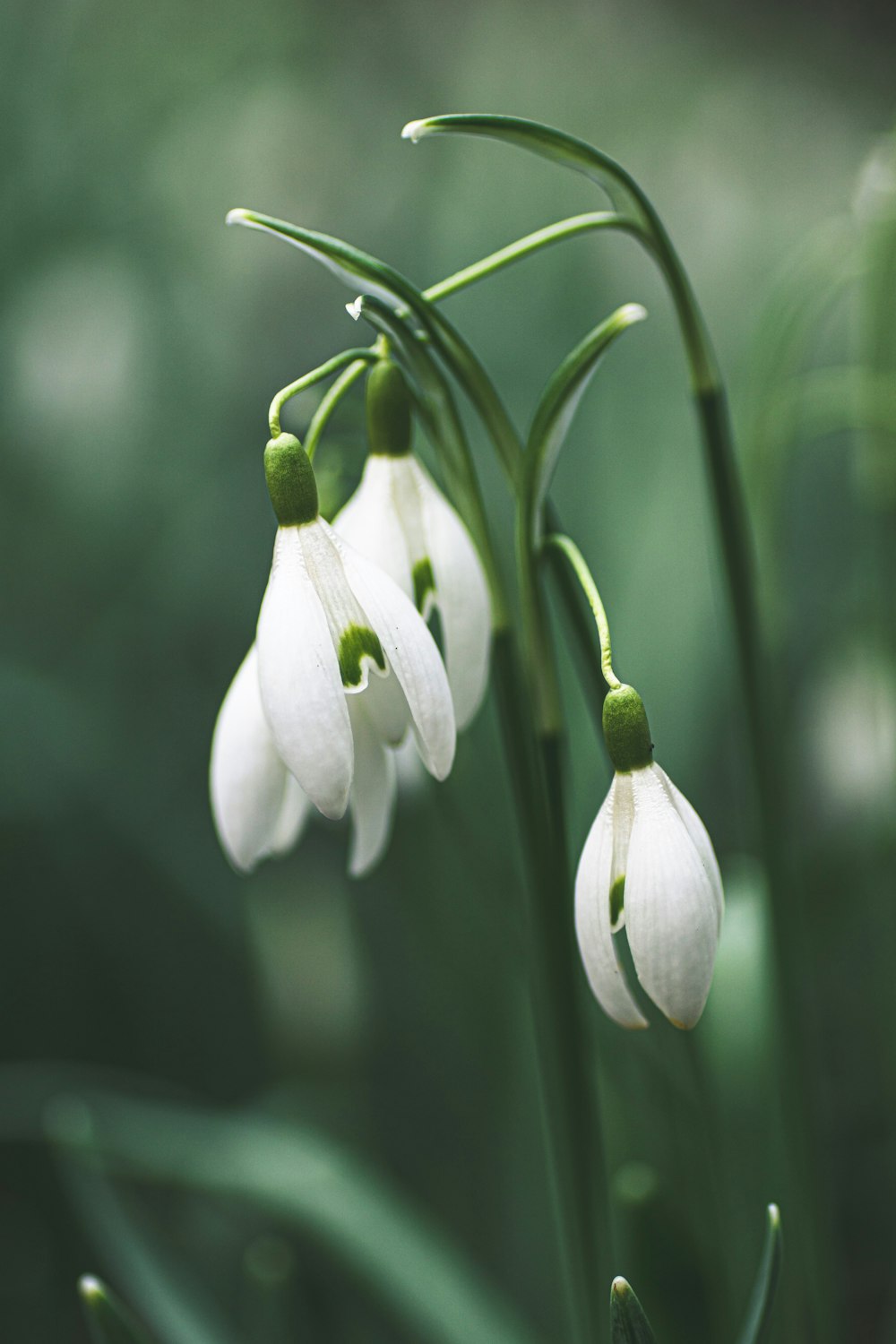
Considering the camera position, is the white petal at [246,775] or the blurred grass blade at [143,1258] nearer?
the white petal at [246,775]

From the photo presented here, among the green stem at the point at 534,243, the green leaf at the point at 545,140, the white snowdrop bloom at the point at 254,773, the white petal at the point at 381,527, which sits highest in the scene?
the green leaf at the point at 545,140

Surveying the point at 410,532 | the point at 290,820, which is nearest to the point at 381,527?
the point at 410,532

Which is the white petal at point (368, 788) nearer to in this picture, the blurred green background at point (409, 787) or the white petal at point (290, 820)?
the white petal at point (290, 820)

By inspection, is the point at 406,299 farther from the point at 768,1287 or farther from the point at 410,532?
the point at 768,1287

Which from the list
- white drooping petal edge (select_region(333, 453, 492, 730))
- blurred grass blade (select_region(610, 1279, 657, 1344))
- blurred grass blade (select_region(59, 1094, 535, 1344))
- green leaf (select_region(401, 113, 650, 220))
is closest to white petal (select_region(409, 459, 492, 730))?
white drooping petal edge (select_region(333, 453, 492, 730))

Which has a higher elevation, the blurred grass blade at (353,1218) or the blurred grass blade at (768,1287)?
the blurred grass blade at (768,1287)

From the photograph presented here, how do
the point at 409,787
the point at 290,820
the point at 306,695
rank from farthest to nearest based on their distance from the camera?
the point at 409,787 < the point at 290,820 < the point at 306,695

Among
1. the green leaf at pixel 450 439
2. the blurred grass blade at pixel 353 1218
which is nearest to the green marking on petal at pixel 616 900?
the green leaf at pixel 450 439

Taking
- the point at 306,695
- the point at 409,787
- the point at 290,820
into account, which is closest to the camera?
the point at 306,695
